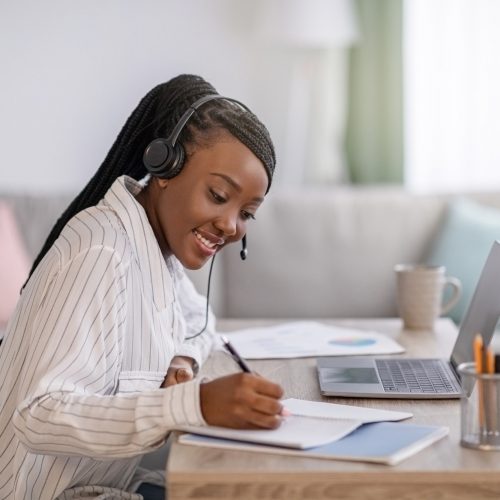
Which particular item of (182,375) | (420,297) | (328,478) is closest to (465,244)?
(420,297)

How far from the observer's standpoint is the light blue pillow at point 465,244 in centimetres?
263

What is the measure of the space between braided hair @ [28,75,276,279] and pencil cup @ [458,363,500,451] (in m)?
0.47

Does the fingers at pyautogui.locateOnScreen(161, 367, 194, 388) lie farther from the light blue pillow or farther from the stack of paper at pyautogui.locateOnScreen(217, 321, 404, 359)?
the light blue pillow

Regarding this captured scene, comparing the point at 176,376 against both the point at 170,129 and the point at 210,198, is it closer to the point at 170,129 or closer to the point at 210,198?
the point at 210,198

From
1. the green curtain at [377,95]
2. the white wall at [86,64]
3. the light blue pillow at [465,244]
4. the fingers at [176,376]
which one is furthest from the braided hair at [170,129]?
the green curtain at [377,95]

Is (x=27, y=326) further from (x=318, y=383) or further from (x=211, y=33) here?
(x=211, y=33)

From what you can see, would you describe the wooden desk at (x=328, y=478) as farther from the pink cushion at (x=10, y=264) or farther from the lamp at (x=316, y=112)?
the lamp at (x=316, y=112)

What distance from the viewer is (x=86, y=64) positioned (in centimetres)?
393

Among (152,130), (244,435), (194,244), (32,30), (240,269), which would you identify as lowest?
(240,269)

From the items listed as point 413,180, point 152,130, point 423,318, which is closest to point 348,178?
point 413,180

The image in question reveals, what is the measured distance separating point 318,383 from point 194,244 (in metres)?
0.27

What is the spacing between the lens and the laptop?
50.5 inches

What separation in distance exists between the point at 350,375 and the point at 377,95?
107 inches

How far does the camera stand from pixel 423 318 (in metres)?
1.91
